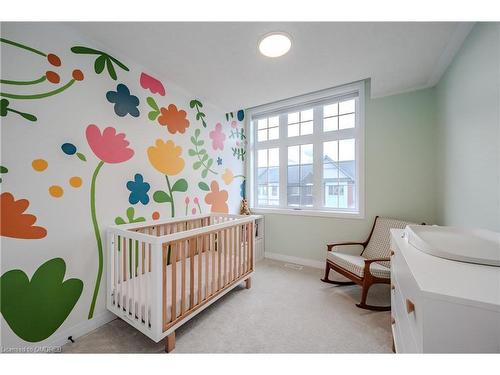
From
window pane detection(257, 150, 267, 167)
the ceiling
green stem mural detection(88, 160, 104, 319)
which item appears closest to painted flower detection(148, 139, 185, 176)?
green stem mural detection(88, 160, 104, 319)

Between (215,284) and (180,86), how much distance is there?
84.5 inches

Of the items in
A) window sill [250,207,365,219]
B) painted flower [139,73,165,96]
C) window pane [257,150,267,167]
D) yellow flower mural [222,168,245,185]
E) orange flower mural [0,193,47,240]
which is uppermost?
painted flower [139,73,165,96]

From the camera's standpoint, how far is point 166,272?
53.8 inches

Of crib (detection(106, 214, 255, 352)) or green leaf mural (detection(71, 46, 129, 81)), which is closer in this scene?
crib (detection(106, 214, 255, 352))

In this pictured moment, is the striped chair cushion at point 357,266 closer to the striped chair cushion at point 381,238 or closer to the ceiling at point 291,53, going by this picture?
the striped chair cushion at point 381,238

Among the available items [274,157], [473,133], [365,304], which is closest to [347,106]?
[274,157]

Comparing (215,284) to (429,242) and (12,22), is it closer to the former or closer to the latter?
(429,242)

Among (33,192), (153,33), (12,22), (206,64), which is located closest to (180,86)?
(206,64)

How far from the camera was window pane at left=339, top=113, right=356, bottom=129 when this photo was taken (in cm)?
271

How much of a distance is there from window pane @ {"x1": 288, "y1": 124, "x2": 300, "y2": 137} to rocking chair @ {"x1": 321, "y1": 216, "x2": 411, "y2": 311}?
1639mm

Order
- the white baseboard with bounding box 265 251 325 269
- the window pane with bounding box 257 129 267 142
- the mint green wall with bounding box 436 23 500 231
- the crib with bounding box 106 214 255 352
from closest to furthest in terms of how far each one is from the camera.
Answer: the mint green wall with bounding box 436 23 500 231 → the crib with bounding box 106 214 255 352 → the white baseboard with bounding box 265 251 325 269 → the window pane with bounding box 257 129 267 142

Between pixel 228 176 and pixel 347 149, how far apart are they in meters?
1.74

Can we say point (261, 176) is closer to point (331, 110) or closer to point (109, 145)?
point (331, 110)

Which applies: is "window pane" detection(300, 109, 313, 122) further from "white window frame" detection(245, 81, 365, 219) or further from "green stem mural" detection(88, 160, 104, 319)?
"green stem mural" detection(88, 160, 104, 319)
